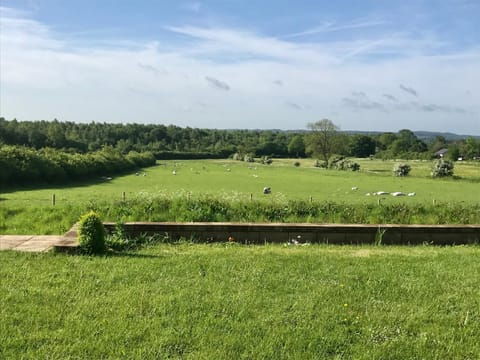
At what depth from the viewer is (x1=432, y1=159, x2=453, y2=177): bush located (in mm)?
57969

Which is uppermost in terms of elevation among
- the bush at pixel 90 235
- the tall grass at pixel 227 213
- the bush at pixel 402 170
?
the bush at pixel 90 235

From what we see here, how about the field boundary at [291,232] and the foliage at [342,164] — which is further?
the foliage at [342,164]

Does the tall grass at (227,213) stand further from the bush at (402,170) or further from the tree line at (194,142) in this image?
the tree line at (194,142)

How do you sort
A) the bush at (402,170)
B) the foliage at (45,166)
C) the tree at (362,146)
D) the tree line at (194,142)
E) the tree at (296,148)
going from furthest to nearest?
the tree at (362,146) → the tree at (296,148) → the tree line at (194,142) → the bush at (402,170) → the foliage at (45,166)

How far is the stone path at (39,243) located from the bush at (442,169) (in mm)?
57381

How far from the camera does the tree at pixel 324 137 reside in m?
95.2

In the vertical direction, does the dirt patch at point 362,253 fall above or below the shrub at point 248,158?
above

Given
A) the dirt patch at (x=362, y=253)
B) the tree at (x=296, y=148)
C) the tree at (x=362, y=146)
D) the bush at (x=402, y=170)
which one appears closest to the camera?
the dirt patch at (x=362, y=253)

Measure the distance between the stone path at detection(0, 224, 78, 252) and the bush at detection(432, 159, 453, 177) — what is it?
57.4 metres

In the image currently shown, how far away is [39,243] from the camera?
6.77 metres

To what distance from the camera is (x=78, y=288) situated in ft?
15.0

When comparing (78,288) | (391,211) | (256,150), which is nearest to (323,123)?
(256,150)

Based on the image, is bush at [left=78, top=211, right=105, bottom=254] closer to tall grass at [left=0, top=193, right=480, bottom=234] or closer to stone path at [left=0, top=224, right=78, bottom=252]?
stone path at [left=0, top=224, right=78, bottom=252]

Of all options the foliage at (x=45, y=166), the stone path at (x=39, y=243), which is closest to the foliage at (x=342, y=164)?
the foliage at (x=45, y=166)
